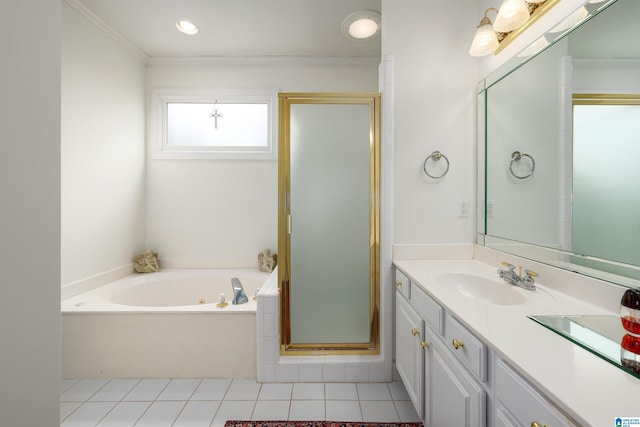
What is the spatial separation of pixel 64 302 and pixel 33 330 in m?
1.96

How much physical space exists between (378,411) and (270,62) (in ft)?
9.86

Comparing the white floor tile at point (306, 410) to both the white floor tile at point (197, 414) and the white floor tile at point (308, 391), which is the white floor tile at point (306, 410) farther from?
the white floor tile at point (197, 414)

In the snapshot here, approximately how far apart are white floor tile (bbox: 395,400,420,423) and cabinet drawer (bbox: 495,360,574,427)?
984 mm

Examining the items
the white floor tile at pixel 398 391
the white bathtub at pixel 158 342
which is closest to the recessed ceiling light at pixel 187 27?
the white bathtub at pixel 158 342

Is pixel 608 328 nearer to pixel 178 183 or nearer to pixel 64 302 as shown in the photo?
pixel 64 302

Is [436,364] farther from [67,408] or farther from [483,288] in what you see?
[67,408]

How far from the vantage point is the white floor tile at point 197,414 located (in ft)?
5.20

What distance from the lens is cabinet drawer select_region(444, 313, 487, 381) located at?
0.89 m

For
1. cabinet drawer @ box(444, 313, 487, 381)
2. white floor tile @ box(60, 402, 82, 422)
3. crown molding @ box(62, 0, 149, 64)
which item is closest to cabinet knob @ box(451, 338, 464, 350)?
cabinet drawer @ box(444, 313, 487, 381)

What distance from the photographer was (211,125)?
298 centimetres

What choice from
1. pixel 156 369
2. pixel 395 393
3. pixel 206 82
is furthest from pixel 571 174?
pixel 206 82

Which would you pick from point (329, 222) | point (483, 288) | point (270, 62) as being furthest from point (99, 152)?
point (483, 288)

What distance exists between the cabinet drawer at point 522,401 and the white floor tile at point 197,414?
1.50 m

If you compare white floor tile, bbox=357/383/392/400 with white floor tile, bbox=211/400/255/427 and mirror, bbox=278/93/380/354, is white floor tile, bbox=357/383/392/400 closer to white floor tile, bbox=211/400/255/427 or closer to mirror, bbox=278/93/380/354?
mirror, bbox=278/93/380/354
